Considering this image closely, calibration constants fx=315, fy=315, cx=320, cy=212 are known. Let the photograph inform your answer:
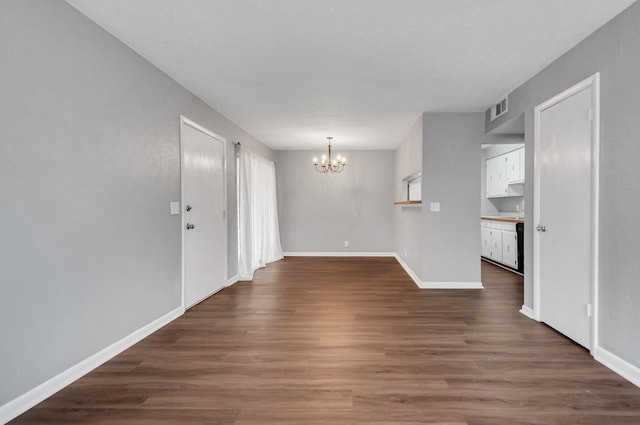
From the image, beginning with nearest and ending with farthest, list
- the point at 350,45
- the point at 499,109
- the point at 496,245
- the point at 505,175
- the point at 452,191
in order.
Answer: the point at 350,45 < the point at 499,109 < the point at 452,191 < the point at 496,245 < the point at 505,175

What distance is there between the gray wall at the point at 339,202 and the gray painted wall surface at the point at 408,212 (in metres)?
0.36

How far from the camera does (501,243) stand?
19.4 ft

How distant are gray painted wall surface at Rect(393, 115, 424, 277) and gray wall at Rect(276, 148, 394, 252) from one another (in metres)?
0.36

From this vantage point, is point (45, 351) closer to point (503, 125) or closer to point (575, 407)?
point (575, 407)

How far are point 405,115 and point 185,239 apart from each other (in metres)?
3.36

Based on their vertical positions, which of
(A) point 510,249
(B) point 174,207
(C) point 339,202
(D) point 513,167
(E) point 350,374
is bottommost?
(E) point 350,374

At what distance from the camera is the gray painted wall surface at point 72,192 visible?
5.66 feet

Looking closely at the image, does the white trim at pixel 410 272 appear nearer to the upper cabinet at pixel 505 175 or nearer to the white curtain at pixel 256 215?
the upper cabinet at pixel 505 175

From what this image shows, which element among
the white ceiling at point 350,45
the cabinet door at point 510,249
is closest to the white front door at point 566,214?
the white ceiling at point 350,45

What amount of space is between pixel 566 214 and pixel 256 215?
466 centimetres

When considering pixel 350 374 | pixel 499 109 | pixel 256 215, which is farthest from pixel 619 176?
pixel 256 215

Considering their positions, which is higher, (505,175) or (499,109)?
(499,109)

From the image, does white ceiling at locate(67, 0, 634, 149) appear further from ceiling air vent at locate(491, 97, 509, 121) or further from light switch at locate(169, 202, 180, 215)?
light switch at locate(169, 202, 180, 215)

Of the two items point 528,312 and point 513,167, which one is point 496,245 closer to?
point 513,167
